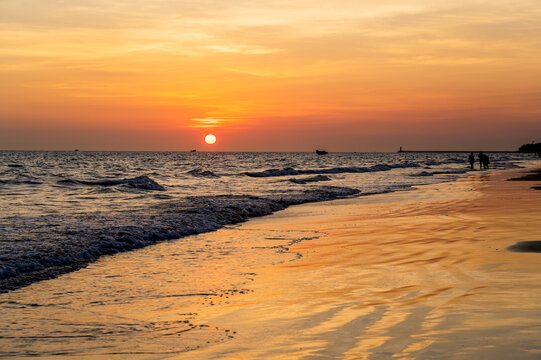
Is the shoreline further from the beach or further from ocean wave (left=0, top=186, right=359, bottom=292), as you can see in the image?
the beach

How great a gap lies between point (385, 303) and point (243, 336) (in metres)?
1.99

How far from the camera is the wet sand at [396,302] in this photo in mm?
4977

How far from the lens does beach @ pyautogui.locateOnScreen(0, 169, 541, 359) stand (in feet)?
16.9

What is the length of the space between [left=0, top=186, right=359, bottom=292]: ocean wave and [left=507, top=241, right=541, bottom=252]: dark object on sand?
8.32 m

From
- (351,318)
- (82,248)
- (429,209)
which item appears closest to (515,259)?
(351,318)

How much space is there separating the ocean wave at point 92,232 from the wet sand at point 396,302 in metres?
4.15

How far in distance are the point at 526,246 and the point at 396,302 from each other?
16.8 ft

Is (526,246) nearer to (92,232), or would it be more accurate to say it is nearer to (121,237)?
(121,237)

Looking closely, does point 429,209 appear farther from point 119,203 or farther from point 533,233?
point 119,203

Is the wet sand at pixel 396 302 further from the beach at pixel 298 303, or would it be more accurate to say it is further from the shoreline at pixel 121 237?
the shoreline at pixel 121 237

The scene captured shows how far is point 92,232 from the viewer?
13.5 meters

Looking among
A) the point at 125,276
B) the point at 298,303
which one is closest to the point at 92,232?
the point at 125,276

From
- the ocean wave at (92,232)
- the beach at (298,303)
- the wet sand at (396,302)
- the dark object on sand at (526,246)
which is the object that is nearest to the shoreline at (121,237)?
the ocean wave at (92,232)

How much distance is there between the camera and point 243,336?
5.57 meters
